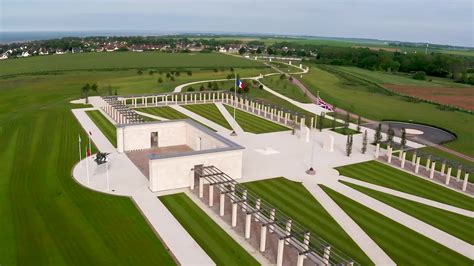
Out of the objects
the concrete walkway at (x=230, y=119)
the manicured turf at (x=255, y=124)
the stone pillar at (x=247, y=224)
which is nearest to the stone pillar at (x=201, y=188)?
the stone pillar at (x=247, y=224)

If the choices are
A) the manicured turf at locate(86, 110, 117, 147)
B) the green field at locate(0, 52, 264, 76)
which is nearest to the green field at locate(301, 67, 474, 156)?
the manicured turf at locate(86, 110, 117, 147)

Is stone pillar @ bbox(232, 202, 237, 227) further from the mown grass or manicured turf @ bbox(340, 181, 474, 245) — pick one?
the mown grass

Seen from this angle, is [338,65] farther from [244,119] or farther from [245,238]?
[245,238]

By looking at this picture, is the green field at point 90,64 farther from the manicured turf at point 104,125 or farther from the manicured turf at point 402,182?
the manicured turf at point 402,182

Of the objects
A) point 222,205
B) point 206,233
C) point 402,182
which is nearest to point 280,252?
point 206,233

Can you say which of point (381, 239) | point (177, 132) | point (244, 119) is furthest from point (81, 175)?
point (244, 119)

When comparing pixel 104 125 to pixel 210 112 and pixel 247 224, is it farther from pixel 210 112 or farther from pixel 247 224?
pixel 247 224

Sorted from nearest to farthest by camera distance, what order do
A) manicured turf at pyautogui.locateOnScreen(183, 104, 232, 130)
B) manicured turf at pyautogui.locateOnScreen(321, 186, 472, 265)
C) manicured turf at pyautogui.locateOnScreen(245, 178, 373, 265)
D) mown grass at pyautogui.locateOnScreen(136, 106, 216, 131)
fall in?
manicured turf at pyautogui.locateOnScreen(321, 186, 472, 265) → manicured turf at pyautogui.locateOnScreen(245, 178, 373, 265) → manicured turf at pyautogui.locateOnScreen(183, 104, 232, 130) → mown grass at pyautogui.locateOnScreen(136, 106, 216, 131)
